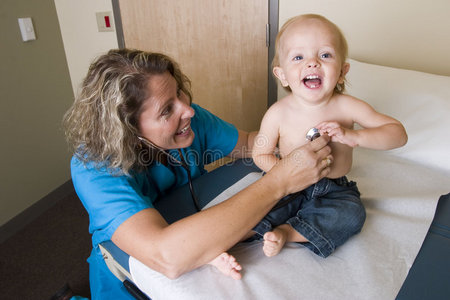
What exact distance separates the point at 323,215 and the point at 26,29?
2.19 m

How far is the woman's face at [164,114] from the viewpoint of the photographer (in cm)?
101

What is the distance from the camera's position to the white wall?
2354mm

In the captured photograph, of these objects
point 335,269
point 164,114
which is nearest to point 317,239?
point 335,269

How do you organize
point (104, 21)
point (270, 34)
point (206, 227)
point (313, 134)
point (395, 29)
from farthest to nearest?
point (104, 21)
point (270, 34)
point (395, 29)
point (313, 134)
point (206, 227)

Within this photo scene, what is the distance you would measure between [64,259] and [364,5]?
2.23 meters

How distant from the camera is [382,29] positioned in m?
1.73

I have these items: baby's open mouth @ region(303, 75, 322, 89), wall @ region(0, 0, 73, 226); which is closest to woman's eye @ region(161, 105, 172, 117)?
baby's open mouth @ region(303, 75, 322, 89)

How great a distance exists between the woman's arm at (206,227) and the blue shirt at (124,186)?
0.06 m

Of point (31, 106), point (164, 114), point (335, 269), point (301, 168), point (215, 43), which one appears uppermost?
point (215, 43)

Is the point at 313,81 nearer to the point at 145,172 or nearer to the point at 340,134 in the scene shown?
the point at 340,134

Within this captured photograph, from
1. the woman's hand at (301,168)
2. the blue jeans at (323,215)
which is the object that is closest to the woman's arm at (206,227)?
the woman's hand at (301,168)

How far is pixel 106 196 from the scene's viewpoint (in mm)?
932

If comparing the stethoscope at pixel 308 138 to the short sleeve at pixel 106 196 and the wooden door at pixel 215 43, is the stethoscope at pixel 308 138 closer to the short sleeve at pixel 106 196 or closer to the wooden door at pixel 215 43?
the short sleeve at pixel 106 196

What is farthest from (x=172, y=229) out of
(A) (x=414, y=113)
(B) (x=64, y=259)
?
(B) (x=64, y=259)
